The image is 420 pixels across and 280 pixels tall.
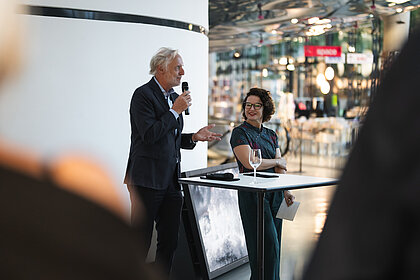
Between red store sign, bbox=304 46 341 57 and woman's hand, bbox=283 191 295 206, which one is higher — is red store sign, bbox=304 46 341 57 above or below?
above

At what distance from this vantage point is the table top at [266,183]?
11.7ft

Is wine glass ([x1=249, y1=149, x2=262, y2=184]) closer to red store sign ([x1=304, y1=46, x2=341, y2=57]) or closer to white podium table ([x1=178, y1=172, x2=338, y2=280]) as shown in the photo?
white podium table ([x1=178, y1=172, x2=338, y2=280])

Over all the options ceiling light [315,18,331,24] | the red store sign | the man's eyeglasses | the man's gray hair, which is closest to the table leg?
the man's eyeglasses

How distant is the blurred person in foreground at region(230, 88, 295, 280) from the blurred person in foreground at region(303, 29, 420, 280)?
12.1 ft

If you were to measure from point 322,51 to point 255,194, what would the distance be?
11415 mm

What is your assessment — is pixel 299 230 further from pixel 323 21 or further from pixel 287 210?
pixel 323 21

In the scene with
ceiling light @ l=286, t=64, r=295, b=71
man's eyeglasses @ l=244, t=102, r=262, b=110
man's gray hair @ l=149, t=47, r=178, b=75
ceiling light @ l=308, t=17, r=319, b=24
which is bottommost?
man's eyeglasses @ l=244, t=102, r=262, b=110

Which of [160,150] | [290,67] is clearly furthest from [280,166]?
[290,67]

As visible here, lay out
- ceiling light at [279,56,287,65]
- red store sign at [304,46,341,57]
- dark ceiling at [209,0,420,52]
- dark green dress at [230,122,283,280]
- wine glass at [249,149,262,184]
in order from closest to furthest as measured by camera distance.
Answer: wine glass at [249,149,262,184], dark green dress at [230,122,283,280], dark ceiling at [209,0,420,52], red store sign at [304,46,341,57], ceiling light at [279,56,287,65]

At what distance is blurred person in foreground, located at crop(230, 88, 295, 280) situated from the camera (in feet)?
13.1

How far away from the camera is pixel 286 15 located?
1280cm

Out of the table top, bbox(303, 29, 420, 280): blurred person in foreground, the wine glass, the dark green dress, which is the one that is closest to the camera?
bbox(303, 29, 420, 280): blurred person in foreground

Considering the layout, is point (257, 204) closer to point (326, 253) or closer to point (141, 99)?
point (141, 99)

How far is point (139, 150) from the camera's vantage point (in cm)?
395
